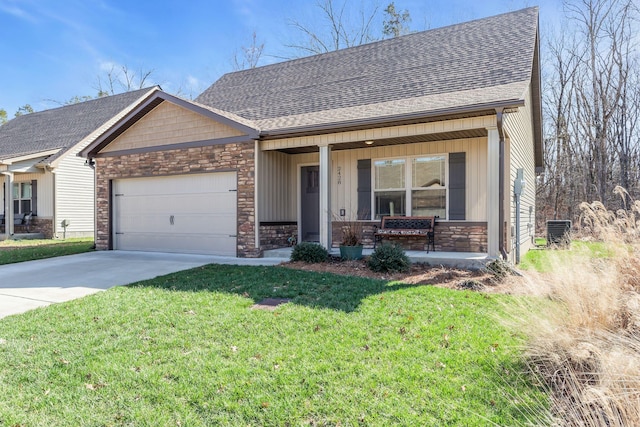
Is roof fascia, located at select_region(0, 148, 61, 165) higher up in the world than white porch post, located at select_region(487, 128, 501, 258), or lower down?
higher up

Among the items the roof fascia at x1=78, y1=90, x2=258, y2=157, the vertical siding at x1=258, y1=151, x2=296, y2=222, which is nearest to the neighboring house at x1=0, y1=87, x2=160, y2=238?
the roof fascia at x1=78, y1=90, x2=258, y2=157

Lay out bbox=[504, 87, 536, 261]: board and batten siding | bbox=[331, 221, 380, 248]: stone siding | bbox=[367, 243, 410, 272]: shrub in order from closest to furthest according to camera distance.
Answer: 1. bbox=[367, 243, 410, 272]: shrub
2. bbox=[504, 87, 536, 261]: board and batten siding
3. bbox=[331, 221, 380, 248]: stone siding

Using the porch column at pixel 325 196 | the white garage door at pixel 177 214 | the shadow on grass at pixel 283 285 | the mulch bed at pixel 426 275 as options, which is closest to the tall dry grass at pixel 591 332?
the mulch bed at pixel 426 275

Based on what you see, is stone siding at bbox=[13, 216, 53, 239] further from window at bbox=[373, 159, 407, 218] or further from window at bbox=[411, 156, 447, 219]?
window at bbox=[411, 156, 447, 219]

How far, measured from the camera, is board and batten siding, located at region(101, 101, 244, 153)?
9570 millimetres

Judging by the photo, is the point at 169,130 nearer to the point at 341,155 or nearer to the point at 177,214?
the point at 177,214

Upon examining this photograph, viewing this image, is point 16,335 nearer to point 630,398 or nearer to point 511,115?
point 630,398

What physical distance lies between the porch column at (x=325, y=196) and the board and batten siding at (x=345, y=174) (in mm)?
1384

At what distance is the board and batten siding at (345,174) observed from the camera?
8539 mm

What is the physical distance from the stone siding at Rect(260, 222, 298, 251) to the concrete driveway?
0.65 meters

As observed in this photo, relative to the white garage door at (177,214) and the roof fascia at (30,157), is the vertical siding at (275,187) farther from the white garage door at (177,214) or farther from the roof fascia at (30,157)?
the roof fascia at (30,157)

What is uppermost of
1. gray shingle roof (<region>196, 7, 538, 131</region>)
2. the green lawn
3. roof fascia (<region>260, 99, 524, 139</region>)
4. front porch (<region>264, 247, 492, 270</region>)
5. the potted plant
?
gray shingle roof (<region>196, 7, 538, 131</region>)

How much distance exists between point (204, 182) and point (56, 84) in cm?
2716

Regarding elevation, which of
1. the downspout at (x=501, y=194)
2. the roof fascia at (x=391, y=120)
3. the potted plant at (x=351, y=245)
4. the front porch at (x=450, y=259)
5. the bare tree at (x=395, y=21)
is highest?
the bare tree at (x=395, y=21)
